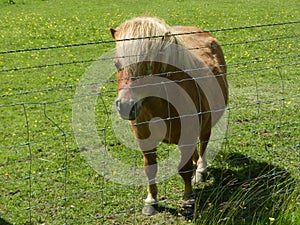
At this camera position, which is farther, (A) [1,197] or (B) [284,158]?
(B) [284,158]

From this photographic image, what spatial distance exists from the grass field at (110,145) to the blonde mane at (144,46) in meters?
0.32

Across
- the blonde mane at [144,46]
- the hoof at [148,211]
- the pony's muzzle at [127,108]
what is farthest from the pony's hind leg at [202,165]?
the pony's muzzle at [127,108]

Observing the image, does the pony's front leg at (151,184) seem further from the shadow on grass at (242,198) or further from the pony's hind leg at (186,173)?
the shadow on grass at (242,198)

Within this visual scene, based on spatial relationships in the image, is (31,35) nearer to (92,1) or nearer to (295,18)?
(92,1)

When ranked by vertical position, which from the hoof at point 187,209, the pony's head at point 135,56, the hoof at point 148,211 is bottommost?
the hoof at point 148,211

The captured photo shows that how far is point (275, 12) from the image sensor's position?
14930 millimetres

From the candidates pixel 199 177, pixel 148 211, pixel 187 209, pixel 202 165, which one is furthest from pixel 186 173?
pixel 202 165

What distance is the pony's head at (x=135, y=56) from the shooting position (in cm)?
338

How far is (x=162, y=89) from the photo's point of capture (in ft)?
12.4

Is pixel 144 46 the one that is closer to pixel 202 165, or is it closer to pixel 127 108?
pixel 127 108

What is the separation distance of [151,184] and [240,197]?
829 mm

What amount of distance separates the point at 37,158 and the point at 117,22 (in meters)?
8.64

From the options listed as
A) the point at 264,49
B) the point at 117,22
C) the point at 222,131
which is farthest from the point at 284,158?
the point at 117,22

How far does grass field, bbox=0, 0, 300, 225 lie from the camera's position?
407cm
